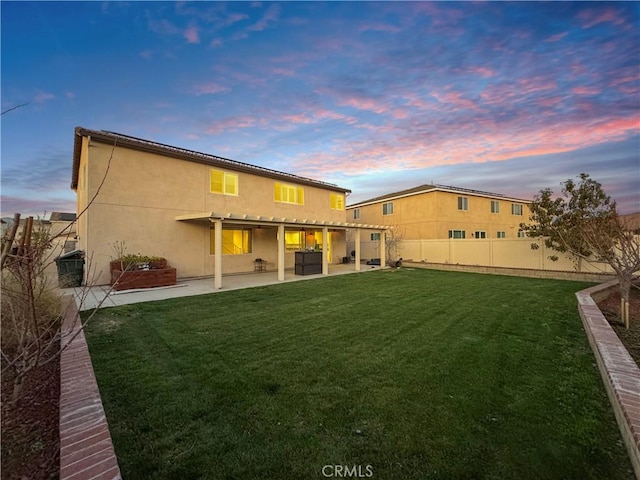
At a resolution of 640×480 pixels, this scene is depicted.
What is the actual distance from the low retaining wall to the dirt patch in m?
3.32

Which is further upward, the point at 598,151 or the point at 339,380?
the point at 598,151

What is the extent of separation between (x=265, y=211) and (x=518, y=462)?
14780 millimetres

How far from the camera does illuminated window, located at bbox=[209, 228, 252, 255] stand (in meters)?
14.3

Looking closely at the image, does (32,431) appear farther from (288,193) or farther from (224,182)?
(288,193)

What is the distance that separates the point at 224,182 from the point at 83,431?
13073 mm

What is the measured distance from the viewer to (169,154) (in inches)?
480

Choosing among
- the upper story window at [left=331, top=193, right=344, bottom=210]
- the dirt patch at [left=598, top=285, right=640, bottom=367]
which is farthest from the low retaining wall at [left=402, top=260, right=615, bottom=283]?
the upper story window at [left=331, top=193, right=344, bottom=210]

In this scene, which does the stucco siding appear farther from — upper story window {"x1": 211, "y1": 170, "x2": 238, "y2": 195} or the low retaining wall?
the low retaining wall

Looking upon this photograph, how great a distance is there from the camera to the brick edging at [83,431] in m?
1.91

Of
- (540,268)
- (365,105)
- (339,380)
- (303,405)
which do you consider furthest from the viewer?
(540,268)

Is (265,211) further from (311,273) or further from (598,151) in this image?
(598,151)

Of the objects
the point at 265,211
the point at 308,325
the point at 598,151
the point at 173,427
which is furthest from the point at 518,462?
the point at 598,151

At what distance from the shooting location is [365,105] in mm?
12516

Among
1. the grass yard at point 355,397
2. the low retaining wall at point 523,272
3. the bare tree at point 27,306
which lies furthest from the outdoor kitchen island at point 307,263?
the bare tree at point 27,306
